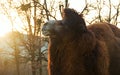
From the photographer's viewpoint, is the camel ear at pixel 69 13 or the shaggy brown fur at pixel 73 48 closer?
the shaggy brown fur at pixel 73 48

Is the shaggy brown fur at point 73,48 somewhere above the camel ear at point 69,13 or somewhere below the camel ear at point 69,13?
below

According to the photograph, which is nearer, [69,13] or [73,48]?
[73,48]

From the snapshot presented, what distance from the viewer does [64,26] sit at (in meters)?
6.38

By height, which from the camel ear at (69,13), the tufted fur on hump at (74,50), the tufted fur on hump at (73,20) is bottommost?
the tufted fur on hump at (74,50)

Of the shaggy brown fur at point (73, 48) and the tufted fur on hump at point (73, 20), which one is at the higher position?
the tufted fur on hump at point (73, 20)

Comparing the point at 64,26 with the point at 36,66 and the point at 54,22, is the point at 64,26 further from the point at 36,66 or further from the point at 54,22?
the point at 36,66

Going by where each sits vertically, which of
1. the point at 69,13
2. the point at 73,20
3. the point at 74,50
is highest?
the point at 69,13

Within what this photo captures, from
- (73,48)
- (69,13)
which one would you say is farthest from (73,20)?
(73,48)

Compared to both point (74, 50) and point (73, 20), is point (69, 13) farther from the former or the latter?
point (74, 50)

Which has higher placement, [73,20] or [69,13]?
[69,13]

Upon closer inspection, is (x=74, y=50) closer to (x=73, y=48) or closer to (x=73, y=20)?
(x=73, y=48)

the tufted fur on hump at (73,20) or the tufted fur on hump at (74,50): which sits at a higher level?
the tufted fur on hump at (73,20)

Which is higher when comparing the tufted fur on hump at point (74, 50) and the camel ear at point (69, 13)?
the camel ear at point (69, 13)

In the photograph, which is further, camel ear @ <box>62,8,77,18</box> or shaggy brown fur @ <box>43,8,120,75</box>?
camel ear @ <box>62,8,77,18</box>
